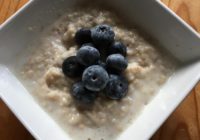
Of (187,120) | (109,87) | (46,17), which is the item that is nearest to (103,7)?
(46,17)

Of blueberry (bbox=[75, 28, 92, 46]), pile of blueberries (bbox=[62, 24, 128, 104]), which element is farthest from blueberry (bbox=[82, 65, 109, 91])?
blueberry (bbox=[75, 28, 92, 46])

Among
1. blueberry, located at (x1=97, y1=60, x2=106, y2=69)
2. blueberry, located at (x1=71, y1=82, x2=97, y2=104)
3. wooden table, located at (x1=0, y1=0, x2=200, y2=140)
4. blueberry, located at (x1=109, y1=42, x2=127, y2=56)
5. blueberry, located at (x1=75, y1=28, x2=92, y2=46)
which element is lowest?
wooden table, located at (x1=0, y1=0, x2=200, y2=140)

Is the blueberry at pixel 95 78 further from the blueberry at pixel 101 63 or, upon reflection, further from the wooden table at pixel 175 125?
the wooden table at pixel 175 125

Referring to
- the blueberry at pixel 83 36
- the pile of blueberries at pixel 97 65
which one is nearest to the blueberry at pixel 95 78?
the pile of blueberries at pixel 97 65

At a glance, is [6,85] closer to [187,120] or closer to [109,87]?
[109,87]

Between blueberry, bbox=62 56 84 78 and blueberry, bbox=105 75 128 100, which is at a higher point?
blueberry, bbox=62 56 84 78

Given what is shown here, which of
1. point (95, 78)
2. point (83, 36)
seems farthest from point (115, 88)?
point (83, 36)

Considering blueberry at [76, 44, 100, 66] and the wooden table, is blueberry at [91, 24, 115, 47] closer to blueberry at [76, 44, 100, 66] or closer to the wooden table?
blueberry at [76, 44, 100, 66]
